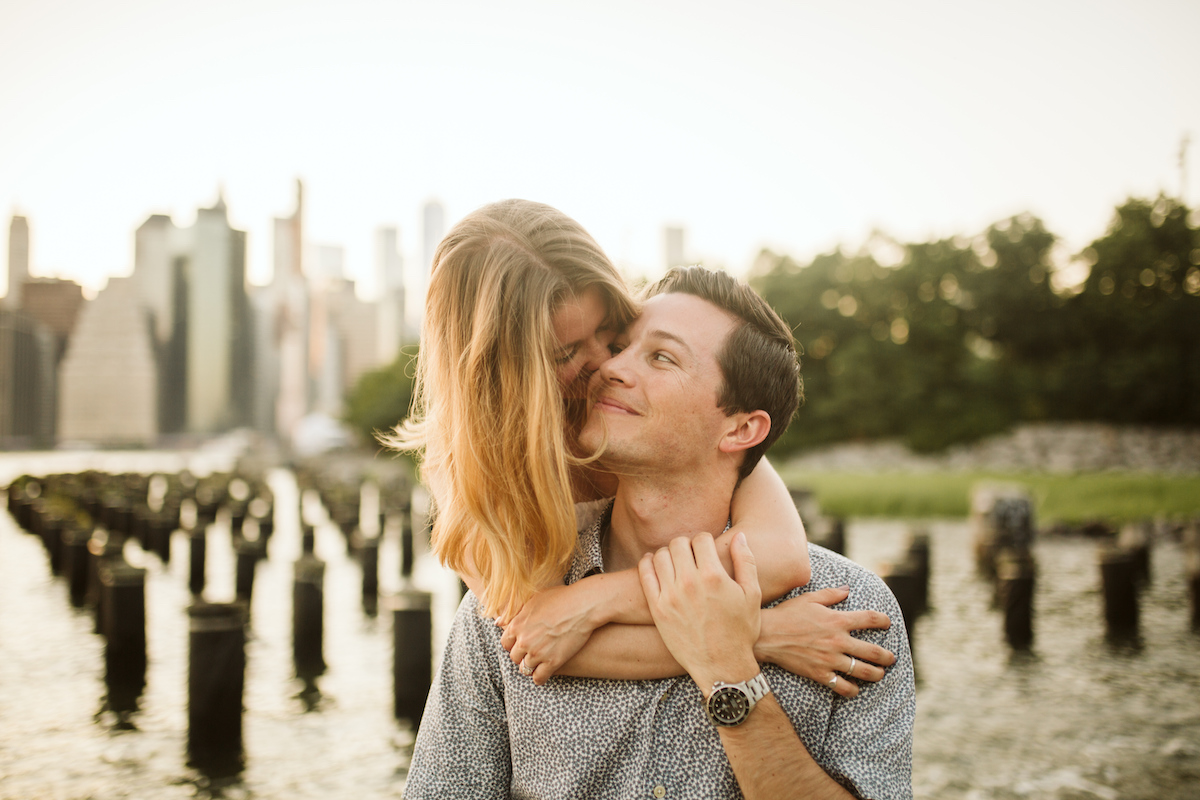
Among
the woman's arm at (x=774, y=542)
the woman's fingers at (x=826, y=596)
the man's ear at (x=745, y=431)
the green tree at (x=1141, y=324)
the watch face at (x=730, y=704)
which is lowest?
the watch face at (x=730, y=704)

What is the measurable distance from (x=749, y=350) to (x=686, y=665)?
2.87 ft

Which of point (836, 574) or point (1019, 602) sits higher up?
point (836, 574)

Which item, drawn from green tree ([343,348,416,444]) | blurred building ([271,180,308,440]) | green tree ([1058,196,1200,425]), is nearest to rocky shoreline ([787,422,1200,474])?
green tree ([1058,196,1200,425])

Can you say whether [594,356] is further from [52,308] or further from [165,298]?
[165,298]

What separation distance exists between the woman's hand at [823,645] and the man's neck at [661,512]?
1.22 ft

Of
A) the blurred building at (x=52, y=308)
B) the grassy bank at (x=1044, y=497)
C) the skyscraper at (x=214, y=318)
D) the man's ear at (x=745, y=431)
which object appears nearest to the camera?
the man's ear at (x=745, y=431)

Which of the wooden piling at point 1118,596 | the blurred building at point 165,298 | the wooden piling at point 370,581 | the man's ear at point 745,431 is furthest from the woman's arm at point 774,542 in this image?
the blurred building at point 165,298

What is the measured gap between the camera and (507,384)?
2281 millimetres

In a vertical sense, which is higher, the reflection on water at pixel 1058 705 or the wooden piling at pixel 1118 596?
the wooden piling at pixel 1118 596

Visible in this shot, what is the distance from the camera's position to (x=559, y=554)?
7.59 feet

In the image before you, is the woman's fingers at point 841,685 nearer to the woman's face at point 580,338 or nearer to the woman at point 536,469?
the woman at point 536,469

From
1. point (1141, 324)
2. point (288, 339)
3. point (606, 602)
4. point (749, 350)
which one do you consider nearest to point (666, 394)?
point (749, 350)

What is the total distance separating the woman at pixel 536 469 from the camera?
2189 mm

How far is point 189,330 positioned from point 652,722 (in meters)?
77.7
